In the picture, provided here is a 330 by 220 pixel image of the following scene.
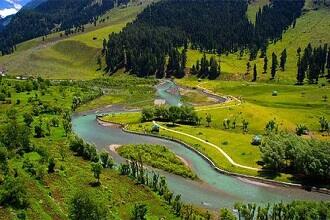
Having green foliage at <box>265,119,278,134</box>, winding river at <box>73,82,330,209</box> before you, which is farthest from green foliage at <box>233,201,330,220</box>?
green foliage at <box>265,119,278,134</box>

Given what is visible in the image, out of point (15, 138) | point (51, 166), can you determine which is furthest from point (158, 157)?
point (15, 138)

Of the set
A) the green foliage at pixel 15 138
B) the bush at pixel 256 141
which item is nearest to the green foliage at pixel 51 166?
the green foliage at pixel 15 138

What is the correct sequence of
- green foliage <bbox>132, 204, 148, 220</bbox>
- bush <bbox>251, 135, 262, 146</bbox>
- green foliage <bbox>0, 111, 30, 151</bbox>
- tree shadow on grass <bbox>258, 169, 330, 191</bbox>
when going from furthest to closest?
bush <bbox>251, 135, 262, 146</bbox> → green foliage <bbox>0, 111, 30, 151</bbox> → tree shadow on grass <bbox>258, 169, 330, 191</bbox> → green foliage <bbox>132, 204, 148, 220</bbox>

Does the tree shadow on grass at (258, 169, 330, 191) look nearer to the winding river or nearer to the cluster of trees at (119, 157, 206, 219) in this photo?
the winding river

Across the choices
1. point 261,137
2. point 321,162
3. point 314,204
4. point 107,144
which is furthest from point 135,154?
point 314,204

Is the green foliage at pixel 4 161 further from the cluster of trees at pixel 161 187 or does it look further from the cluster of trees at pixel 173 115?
the cluster of trees at pixel 173 115

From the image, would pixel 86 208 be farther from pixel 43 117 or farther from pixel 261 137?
pixel 43 117
